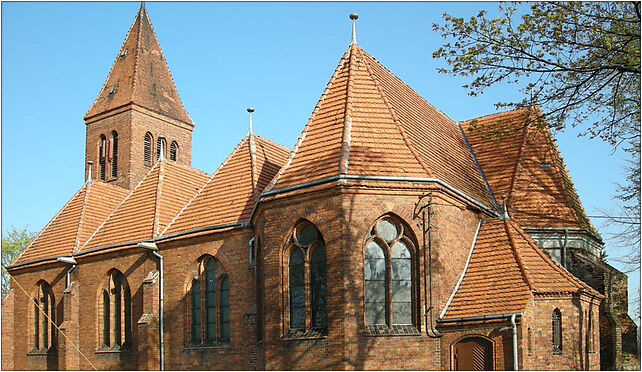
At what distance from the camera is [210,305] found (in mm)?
25359

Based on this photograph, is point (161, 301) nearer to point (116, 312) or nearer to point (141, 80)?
point (116, 312)

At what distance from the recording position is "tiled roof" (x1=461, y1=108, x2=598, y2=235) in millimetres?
25031

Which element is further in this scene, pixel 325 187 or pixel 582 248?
pixel 582 248

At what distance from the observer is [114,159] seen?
41.9 metres

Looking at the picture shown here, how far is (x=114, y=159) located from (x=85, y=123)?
3800 millimetres

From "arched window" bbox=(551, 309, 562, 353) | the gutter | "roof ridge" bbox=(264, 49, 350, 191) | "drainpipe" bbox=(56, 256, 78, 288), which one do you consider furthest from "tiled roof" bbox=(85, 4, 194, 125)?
"arched window" bbox=(551, 309, 562, 353)

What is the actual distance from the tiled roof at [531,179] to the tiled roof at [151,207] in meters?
11.0

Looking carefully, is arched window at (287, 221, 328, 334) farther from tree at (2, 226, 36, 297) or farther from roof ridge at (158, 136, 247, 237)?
tree at (2, 226, 36, 297)

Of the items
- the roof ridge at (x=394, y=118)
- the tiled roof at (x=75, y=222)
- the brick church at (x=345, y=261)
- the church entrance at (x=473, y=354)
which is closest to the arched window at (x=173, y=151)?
the tiled roof at (x=75, y=222)

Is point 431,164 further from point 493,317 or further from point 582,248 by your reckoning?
point 582,248

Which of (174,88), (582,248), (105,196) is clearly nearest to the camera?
(582,248)

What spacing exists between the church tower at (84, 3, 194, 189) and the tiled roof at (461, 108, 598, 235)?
19900 mm

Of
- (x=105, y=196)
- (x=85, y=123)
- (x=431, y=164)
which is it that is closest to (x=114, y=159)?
(x=85, y=123)

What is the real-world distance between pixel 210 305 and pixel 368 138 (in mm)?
7964
